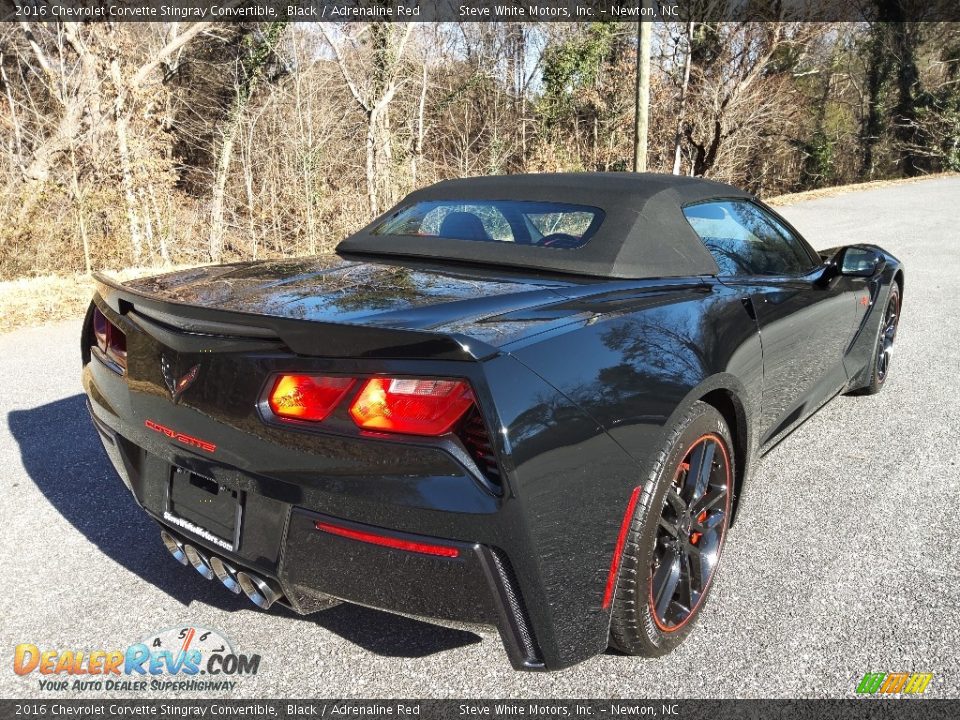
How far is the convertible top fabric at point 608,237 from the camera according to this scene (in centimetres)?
268

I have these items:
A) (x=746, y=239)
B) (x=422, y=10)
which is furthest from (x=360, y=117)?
(x=746, y=239)

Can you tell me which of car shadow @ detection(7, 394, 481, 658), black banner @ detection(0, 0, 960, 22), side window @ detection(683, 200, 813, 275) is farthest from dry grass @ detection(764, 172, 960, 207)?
car shadow @ detection(7, 394, 481, 658)

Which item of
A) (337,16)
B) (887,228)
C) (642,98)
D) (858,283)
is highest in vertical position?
(337,16)

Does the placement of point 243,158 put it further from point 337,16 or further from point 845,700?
point 845,700

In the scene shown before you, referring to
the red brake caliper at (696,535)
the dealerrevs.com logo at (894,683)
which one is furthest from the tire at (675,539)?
the dealerrevs.com logo at (894,683)

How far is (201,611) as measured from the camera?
2.45m

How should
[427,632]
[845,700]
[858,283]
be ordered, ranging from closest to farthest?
[845,700] → [427,632] → [858,283]

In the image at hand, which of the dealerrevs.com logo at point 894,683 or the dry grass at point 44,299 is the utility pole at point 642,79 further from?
the dealerrevs.com logo at point 894,683

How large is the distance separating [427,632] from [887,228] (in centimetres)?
1411

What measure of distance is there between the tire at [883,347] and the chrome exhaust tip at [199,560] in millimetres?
3782

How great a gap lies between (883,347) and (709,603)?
2.90m

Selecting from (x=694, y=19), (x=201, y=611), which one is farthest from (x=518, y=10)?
(x=201, y=611)

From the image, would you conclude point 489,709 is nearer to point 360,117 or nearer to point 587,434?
point 587,434

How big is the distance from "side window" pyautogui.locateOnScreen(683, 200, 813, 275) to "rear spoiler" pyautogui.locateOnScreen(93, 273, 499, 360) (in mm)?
1599
